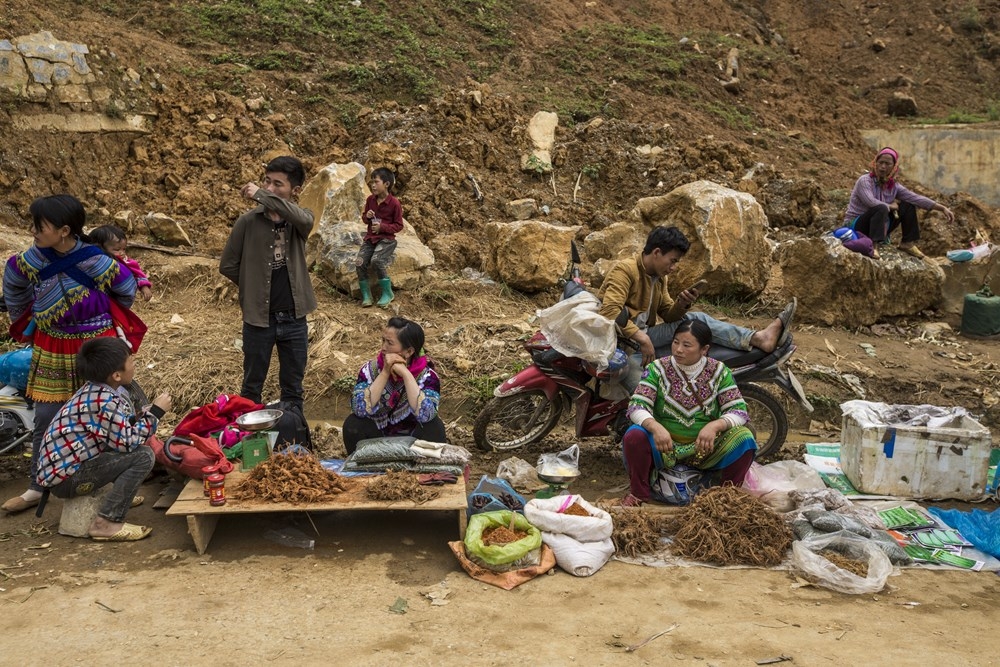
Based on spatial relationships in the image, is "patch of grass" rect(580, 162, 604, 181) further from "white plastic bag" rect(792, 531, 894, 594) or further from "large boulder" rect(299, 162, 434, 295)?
"white plastic bag" rect(792, 531, 894, 594)

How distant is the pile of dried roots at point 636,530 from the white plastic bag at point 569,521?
0.08 metres

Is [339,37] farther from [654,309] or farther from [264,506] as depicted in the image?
[264,506]

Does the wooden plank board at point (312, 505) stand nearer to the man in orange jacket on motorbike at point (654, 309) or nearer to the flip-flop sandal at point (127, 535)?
the flip-flop sandal at point (127, 535)

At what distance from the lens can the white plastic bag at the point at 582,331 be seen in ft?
16.8

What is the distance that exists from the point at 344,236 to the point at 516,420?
12.5 ft

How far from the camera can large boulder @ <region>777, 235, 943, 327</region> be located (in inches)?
307

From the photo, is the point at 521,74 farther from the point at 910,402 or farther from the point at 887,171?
the point at 910,402

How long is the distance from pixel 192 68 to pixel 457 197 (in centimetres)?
441

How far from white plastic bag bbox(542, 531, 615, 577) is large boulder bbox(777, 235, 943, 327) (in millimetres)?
4783

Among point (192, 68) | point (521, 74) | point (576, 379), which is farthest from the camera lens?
point (521, 74)

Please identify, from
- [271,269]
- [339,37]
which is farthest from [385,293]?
[339,37]

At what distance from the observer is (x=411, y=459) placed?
4598 millimetres

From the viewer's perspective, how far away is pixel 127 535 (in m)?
4.30

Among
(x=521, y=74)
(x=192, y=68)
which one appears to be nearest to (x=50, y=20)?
(x=192, y=68)
